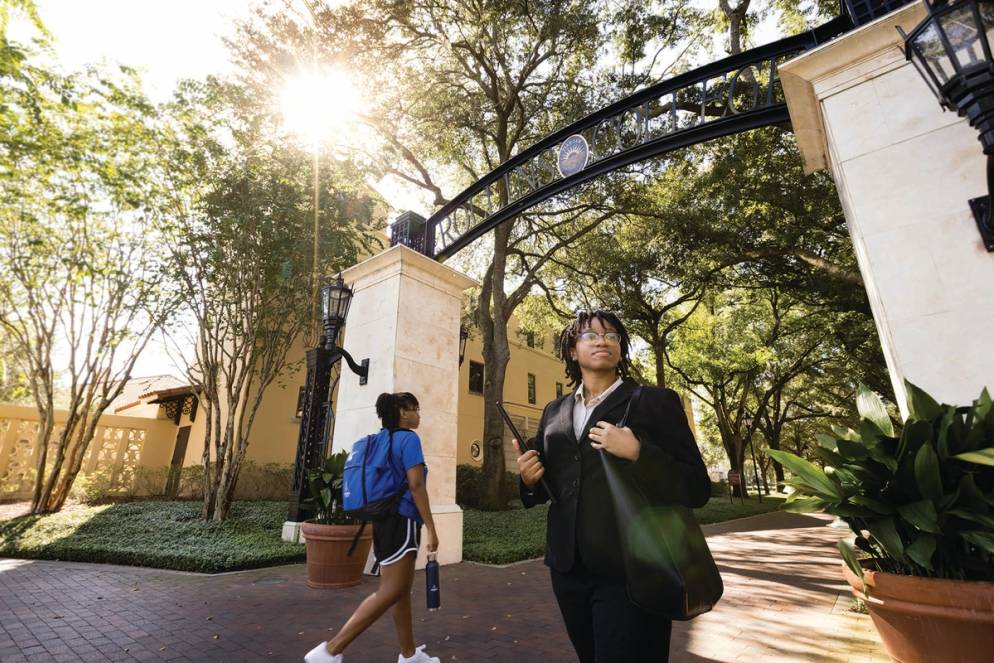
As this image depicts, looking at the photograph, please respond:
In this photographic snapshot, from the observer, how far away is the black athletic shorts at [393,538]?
119 inches

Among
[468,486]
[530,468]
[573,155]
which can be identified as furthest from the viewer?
[468,486]

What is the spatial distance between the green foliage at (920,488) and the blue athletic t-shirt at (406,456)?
7.34 feet

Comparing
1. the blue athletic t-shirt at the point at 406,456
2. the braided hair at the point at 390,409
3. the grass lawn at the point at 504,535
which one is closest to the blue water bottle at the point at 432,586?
the blue athletic t-shirt at the point at 406,456

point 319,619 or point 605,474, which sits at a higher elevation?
point 605,474

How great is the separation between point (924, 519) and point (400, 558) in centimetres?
278

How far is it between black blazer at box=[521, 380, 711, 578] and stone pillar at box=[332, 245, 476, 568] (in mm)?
4770

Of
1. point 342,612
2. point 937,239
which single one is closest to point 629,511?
point 937,239

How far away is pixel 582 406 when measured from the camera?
204cm

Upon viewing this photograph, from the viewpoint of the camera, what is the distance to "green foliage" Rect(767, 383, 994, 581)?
204cm

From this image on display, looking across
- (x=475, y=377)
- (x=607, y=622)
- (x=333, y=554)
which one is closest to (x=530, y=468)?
(x=607, y=622)

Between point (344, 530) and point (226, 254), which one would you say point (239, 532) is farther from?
point (226, 254)

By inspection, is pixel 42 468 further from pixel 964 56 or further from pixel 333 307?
pixel 964 56

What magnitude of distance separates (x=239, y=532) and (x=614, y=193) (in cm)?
1222

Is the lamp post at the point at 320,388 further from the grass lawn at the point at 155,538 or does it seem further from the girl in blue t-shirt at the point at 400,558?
the girl in blue t-shirt at the point at 400,558
